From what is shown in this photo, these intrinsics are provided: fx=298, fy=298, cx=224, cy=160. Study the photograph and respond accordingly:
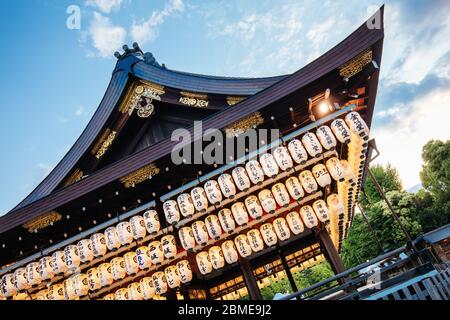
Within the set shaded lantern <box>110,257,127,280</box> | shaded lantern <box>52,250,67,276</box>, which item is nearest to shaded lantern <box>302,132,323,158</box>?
shaded lantern <box>110,257,127,280</box>

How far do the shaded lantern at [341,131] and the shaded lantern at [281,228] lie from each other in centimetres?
293

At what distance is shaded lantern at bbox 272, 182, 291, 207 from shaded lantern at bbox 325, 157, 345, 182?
1.42 m

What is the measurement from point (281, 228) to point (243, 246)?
1.28 meters

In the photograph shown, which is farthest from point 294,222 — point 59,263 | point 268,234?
point 59,263

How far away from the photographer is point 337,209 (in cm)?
918

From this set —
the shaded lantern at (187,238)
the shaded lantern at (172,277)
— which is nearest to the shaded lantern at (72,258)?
the shaded lantern at (172,277)

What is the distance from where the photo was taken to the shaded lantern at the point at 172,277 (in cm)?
932

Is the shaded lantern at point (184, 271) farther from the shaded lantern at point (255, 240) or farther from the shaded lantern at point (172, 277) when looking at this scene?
the shaded lantern at point (255, 240)

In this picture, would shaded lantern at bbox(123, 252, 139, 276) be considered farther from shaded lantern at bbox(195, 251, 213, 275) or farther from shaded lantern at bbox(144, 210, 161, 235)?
shaded lantern at bbox(195, 251, 213, 275)

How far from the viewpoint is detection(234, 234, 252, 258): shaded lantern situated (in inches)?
355

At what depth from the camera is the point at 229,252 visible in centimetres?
908

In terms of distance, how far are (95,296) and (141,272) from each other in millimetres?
1926
